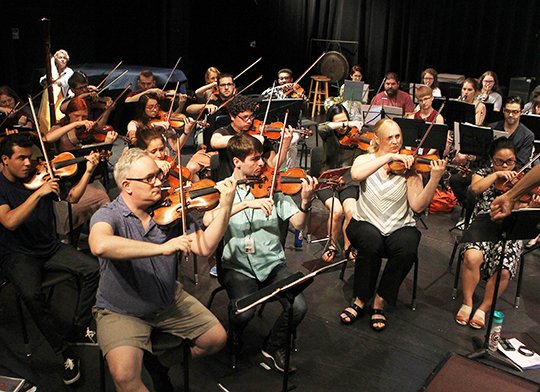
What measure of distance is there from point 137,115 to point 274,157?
76.0 inches

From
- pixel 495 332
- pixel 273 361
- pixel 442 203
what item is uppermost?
pixel 442 203

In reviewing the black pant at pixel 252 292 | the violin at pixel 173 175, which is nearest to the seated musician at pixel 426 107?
the violin at pixel 173 175

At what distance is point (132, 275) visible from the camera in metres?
2.48

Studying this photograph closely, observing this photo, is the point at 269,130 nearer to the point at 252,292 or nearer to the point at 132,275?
the point at 252,292

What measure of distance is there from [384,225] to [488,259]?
76cm

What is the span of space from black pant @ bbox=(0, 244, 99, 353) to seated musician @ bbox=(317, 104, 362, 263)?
1.91m

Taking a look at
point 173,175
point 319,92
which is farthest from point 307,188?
point 319,92

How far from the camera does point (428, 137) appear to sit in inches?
183

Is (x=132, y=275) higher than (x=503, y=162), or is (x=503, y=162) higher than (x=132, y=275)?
(x=503, y=162)

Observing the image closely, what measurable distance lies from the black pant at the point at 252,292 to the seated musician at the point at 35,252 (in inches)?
32.6

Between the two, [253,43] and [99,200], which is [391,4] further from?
[99,200]

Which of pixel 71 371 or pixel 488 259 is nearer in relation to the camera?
pixel 71 371

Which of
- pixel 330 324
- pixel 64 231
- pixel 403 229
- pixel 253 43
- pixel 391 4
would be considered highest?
pixel 391 4

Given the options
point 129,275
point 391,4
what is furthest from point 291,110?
point 391,4
